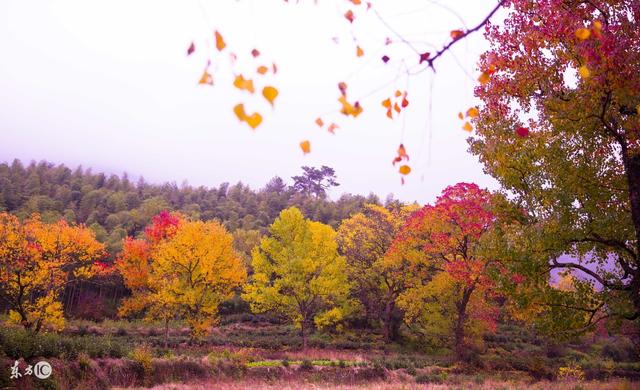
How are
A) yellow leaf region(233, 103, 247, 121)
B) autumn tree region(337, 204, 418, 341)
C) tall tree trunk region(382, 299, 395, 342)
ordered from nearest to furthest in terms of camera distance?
1. yellow leaf region(233, 103, 247, 121)
2. autumn tree region(337, 204, 418, 341)
3. tall tree trunk region(382, 299, 395, 342)

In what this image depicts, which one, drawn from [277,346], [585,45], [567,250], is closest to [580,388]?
[567,250]

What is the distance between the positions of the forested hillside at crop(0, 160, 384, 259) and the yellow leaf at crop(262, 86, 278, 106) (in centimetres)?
5039

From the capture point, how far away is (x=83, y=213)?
229ft

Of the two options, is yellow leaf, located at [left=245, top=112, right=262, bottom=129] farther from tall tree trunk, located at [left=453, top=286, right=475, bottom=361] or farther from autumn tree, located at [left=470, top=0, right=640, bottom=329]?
→ tall tree trunk, located at [left=453, top=286, right=475, bottom=361]

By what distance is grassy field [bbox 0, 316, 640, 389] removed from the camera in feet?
42.2

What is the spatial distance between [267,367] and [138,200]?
7286 centimetres

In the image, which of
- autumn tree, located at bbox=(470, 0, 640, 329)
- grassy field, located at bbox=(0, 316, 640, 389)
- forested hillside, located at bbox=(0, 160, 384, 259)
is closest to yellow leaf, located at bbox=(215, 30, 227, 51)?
autumn tree, located at bbox=(470, 0, 640, 329)

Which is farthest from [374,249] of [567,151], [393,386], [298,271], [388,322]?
[567,151]

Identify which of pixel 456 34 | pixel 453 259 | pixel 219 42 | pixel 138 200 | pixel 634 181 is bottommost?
pixel 453 259

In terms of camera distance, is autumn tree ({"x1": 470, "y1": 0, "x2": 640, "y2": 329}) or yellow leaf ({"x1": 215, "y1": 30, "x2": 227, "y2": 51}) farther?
autumn tree ({"x1": 470, "y1": 0, "x2": 640, "y2": 329})

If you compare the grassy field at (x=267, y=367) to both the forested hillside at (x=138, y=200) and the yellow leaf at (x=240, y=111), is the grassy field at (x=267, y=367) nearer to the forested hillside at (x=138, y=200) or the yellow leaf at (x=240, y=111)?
the yellow leaf at (x=240, y=111)

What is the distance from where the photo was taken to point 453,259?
71.7ft

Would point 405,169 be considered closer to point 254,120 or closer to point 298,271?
point 254,120

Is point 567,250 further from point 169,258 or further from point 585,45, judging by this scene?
point 169,258
